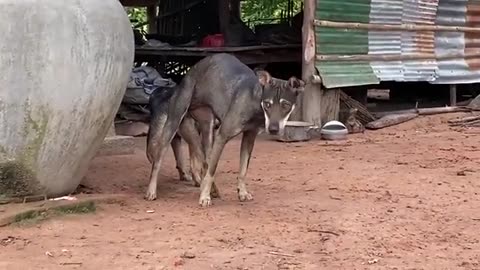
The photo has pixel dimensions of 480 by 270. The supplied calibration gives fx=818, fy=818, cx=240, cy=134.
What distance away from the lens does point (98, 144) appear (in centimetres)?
668

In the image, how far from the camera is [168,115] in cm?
721

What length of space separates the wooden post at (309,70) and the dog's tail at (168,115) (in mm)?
3938

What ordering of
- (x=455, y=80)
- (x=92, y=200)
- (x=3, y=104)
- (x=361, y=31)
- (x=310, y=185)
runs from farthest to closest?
(x=455, y=80) < (x=361, y=31) < (x=310, y=185) < (x=92, y=200) < (x=3, y=104)

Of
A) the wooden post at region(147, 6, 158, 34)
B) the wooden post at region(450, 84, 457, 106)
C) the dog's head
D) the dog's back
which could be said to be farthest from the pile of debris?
the wooden post at region(450, 84, 457, 106)

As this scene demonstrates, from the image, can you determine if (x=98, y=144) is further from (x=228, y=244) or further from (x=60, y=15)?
(x=228, y=244)

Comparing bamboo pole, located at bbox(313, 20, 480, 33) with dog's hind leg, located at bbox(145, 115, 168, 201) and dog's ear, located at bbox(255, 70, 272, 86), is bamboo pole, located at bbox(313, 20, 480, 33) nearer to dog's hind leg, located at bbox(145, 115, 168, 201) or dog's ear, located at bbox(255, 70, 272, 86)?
dog's hind leg, located at bbox(145, 115, 168, 201)

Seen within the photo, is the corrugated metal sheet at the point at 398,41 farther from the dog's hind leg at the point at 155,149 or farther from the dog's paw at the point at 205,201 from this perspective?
the dog's paw at the point at 205,201

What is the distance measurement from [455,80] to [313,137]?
13.0 ft

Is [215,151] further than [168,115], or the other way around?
[168,115]

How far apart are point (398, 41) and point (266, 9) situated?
4.86m

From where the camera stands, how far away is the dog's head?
6242 mm

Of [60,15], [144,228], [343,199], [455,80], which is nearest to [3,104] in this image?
[60,15]

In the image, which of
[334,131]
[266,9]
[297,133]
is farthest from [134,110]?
[266,9]

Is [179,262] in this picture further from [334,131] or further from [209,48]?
[209,48]
